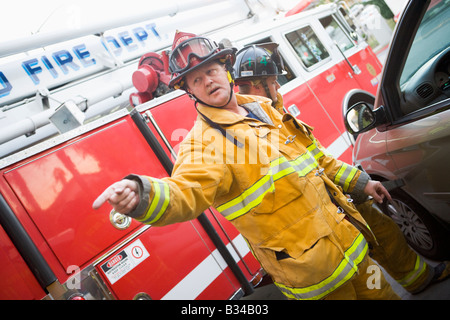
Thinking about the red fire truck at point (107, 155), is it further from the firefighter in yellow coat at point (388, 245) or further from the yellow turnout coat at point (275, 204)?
the yellow turnout coat at point (275, 204)

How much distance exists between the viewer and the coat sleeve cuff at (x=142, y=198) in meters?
1.02

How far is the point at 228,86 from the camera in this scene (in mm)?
1676

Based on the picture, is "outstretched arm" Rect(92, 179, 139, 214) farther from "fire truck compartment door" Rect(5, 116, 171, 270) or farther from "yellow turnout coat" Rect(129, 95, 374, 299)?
"fire truck compartment door" Rect(5, 116, 171, 270)

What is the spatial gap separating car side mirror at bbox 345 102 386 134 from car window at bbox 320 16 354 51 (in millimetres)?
3109

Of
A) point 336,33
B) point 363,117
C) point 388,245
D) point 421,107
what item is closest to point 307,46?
point 336,33

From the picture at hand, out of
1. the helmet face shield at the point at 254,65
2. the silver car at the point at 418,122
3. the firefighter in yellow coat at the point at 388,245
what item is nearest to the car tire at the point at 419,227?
the silver car at the point at 418,122

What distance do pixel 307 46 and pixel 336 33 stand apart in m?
0.98

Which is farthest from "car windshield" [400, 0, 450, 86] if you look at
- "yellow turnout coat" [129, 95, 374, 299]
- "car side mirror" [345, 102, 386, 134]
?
"yellow turnout coat" [129, 95, 374, 299]

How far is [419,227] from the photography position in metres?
2.33

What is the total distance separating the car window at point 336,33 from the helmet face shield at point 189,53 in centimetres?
391

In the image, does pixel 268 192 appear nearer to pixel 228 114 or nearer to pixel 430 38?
pixel 228 114

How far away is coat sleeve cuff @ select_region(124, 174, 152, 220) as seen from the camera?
102 centimetres
